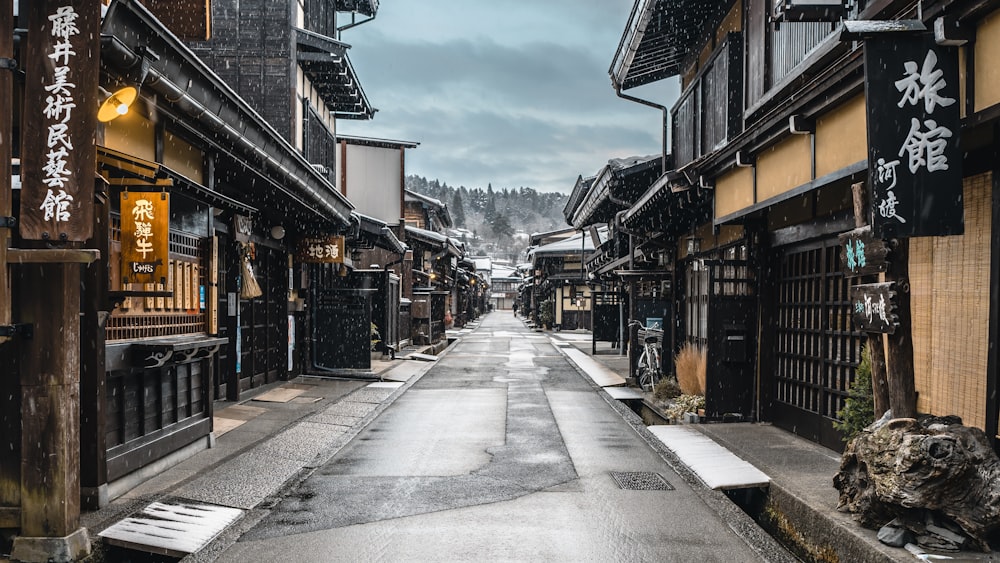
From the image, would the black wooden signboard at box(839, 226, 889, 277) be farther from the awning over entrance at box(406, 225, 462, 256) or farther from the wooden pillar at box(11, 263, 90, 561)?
the awning over entrance at box(406, 225, 462, 256)

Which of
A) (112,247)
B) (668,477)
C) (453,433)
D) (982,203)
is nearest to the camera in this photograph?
(982,203)

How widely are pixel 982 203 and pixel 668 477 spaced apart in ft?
15.2

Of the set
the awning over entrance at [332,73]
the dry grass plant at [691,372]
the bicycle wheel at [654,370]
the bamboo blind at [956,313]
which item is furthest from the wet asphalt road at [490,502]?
the awning over entrance at [332,73]

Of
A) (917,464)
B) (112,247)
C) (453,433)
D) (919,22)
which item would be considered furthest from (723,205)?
(112,247)

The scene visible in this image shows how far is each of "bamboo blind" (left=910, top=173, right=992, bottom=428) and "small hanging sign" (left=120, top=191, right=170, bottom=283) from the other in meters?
7.67

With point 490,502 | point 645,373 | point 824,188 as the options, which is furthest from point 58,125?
point 645,373

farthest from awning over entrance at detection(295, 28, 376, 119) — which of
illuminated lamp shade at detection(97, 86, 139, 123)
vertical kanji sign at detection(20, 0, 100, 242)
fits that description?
vertical kanji sign at detection(20, 0, 100, 242)

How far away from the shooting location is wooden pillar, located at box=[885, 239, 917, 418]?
6.02 meters

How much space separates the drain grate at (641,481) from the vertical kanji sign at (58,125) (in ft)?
20.4

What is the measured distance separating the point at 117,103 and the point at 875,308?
23.8 feet

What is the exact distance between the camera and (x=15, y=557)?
5.73m

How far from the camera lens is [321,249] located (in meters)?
18.4

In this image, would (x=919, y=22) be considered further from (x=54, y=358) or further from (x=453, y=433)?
(x=453, y=433)

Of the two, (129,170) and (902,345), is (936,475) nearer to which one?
(902,345)
